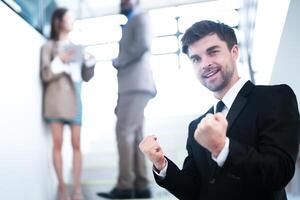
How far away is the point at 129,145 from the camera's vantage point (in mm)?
1792

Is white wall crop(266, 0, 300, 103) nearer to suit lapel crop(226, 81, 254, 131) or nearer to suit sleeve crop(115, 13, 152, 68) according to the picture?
suit lapel crop(226, 81, 254, 131)

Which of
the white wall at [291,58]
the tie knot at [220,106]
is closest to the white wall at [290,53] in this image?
the white wall at [291,58]

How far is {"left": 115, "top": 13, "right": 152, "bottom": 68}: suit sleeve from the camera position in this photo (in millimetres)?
1764

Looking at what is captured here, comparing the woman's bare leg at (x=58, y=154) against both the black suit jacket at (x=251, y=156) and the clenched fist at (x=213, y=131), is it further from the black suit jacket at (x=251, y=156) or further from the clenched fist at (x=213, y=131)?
the clenched fist at (x=213, y=131)

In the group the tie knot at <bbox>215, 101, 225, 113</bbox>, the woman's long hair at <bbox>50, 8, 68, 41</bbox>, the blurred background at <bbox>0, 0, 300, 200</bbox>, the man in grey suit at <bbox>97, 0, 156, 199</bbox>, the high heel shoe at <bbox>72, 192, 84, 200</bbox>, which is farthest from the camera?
the woman's long hair at <bbox>50, 8, 68, 41</bbox>

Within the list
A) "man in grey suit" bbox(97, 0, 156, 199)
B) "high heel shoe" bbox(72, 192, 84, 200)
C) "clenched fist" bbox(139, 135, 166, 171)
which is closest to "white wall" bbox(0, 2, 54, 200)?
"high heel shoe" bbox(72, 192, 84, 200)

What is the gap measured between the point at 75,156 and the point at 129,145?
0.50 m

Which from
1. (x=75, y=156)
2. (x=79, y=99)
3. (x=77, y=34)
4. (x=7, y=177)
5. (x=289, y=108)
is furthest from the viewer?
(x=77, y=34)

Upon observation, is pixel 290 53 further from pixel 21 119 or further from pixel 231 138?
pixel 21 119

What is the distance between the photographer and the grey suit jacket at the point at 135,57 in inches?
69.4

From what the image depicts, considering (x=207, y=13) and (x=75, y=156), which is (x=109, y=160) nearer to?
(x=75, y=156)

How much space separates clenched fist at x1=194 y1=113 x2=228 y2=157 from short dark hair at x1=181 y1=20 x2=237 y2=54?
0.35 meters

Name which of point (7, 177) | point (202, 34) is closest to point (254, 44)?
point (202, 34)

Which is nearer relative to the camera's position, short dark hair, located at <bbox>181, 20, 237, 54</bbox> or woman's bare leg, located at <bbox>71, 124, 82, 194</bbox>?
short dark hair, located at <bbox>181, 20, 237, 54</bbox>
